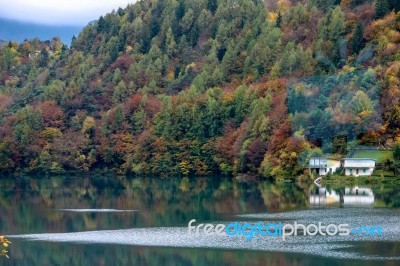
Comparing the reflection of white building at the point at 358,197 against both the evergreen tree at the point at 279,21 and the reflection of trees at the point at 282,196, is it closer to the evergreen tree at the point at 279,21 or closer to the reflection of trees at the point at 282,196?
the reflection of trees at the point at 282,196

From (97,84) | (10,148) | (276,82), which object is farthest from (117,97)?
(276,82)

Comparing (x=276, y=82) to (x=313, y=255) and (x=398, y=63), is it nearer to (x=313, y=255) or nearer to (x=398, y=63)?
(x=398, y=63)

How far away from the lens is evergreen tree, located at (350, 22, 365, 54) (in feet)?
291

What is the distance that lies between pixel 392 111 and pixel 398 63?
19.8 ft

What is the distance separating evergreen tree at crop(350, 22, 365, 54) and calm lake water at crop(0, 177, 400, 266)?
2138cm

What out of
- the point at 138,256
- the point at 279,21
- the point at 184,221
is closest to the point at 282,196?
the point at 184,221

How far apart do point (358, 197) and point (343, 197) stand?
101 cm

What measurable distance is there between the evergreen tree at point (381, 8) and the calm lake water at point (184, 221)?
2733 cm

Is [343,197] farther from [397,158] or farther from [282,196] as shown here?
[397,158]

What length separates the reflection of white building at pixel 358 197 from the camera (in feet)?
170

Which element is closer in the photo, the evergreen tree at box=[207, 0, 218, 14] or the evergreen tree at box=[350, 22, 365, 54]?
the evergreen tree at box=[350, 22, 365, 54]

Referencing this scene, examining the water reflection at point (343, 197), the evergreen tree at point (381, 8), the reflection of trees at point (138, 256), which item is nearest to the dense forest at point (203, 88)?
the evergreen tree at point (381, 8)
